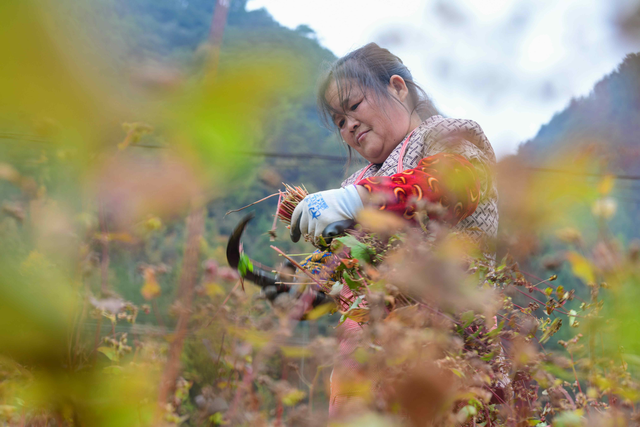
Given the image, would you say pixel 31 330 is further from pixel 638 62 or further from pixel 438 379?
pixel 638 62

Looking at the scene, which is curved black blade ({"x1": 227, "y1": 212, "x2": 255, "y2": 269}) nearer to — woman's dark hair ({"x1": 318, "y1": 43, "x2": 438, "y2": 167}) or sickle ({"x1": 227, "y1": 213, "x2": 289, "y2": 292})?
sickle ({"x1": 227, "y1": 213, "x2": 289, "y2": 292})

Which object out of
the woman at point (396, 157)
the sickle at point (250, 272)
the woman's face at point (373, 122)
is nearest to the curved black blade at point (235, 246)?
the sickle at point (250, 272)

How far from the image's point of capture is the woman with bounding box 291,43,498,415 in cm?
77

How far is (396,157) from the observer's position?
46.8 inches

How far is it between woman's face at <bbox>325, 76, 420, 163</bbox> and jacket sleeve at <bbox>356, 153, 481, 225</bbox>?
479 mm

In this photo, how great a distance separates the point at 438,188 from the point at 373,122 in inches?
21.9

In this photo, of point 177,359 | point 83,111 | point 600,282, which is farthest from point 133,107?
point 600,282

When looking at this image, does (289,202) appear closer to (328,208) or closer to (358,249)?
(328,208)

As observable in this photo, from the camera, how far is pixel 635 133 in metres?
0.46

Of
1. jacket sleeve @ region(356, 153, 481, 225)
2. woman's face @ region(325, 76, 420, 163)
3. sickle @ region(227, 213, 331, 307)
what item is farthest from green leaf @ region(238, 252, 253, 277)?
woman's face @ region(325, 76, 420, 163)

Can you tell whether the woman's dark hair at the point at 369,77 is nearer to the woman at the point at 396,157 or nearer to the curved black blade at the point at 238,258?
the woman at the point at 396,157

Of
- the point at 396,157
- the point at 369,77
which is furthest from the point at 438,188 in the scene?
the point at 369,77

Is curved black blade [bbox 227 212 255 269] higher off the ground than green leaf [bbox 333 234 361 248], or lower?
lower

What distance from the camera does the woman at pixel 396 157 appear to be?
77 centimetres
